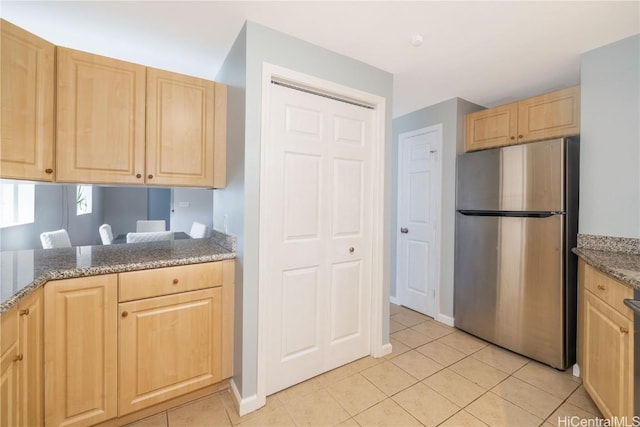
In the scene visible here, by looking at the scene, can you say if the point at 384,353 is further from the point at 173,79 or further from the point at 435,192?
the point at 173,79

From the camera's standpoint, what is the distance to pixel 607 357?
1461 mm

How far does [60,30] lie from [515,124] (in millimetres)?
3618

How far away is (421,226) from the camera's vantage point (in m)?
3.22

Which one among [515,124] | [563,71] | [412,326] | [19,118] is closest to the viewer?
[19,118]

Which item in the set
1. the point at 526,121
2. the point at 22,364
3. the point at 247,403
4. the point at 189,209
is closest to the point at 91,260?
the point at 22,364

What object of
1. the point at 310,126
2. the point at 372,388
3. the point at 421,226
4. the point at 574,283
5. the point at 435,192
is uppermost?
the point at 310,126

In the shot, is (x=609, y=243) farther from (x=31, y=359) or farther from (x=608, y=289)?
(x=31, y=359)

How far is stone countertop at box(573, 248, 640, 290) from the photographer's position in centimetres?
130

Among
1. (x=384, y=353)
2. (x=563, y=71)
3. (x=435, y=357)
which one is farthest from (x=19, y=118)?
(x=563, y=71)

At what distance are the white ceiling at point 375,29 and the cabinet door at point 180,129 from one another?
0.33 m

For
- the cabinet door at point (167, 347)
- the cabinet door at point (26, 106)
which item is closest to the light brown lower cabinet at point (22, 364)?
the cabinet door at point (167, 347)

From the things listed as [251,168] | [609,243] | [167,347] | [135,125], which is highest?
[135,125]

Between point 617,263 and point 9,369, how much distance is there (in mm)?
2986

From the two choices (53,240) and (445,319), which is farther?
(445,319)
